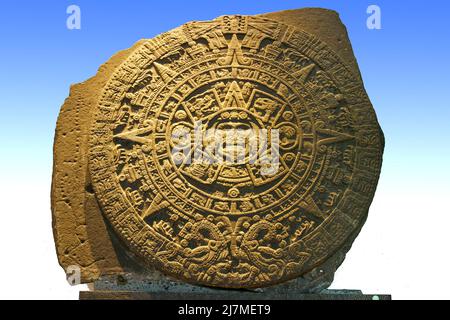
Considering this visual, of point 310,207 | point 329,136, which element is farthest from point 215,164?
point 329,136

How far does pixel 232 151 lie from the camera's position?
4.86 meters

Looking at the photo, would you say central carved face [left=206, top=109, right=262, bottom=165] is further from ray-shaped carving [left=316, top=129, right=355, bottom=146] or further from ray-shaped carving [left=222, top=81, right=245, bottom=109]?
ray-shaped carving [left=316, top=129, right=355, bottom=146]

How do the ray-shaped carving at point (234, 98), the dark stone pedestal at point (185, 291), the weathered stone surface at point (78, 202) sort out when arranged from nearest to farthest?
the dark stone pedestal at point (185, 291)
the weathered stone surface at point (78, 202)
the ray-shaped carving at point (234, 98)

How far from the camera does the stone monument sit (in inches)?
186

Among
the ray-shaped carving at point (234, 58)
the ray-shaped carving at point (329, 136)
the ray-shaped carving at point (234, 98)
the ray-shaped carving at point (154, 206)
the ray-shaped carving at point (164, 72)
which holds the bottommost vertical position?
the ray-shaped carving at point (154, 206)

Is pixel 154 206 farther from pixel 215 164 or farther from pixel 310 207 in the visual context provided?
pixel 310 207

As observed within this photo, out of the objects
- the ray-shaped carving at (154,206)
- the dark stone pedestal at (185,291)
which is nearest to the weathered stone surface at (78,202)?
the dark stone pedestal at (185,291)

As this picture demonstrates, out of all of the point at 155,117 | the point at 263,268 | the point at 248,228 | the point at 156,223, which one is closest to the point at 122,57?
the point at 155,117

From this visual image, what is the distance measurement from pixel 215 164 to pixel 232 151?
0.56 feet

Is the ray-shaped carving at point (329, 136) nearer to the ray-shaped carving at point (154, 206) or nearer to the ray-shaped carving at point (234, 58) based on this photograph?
the ray-shaped carving at point (234, 58)

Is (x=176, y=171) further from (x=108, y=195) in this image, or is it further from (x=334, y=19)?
(x=334, y=19)

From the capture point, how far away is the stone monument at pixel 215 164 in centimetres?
473

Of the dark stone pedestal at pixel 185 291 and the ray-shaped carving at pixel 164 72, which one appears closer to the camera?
the dark stone pedestal at pixel 185 291

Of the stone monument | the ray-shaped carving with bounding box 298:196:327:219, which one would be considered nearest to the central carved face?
the stone monument
